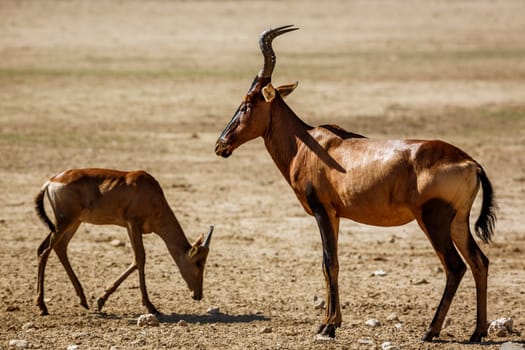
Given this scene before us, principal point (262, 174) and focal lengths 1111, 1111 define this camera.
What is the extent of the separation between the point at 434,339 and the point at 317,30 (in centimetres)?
3309

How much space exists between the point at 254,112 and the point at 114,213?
2203 millimetres

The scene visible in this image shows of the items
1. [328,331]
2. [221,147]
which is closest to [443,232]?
[328,331]

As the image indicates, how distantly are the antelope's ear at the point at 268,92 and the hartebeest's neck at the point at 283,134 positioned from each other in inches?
13.1

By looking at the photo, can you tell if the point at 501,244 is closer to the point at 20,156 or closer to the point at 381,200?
the point at 381,200

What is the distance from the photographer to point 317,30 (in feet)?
139

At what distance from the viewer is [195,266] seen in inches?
473

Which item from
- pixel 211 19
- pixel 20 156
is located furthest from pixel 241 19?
pixel 20 156

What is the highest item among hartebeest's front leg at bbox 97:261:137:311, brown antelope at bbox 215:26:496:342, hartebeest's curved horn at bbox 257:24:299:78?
hartebeest's curved horn at bbox 257:24:299:78

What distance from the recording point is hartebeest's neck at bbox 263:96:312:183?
10672mm

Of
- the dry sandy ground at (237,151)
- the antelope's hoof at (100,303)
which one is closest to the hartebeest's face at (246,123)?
the dry sandy ground at (237,151)

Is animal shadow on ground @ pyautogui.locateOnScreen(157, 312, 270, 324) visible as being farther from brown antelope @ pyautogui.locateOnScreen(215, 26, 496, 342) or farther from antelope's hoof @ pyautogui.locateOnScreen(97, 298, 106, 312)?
brown antelope @ pyautogui.locateOnScreen(215, 26, 496, 342)

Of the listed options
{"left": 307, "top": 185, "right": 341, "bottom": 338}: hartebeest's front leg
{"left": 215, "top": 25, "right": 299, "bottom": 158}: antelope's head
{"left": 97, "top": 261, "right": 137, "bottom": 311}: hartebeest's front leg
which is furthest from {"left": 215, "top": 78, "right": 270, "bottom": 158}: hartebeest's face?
{"left": 97, "top": 261, "right": 137, "bottom": 311}: hartebeest's front leg

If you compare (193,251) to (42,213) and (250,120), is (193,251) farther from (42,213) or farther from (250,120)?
(250,120)

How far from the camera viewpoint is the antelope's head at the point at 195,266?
1193cm
